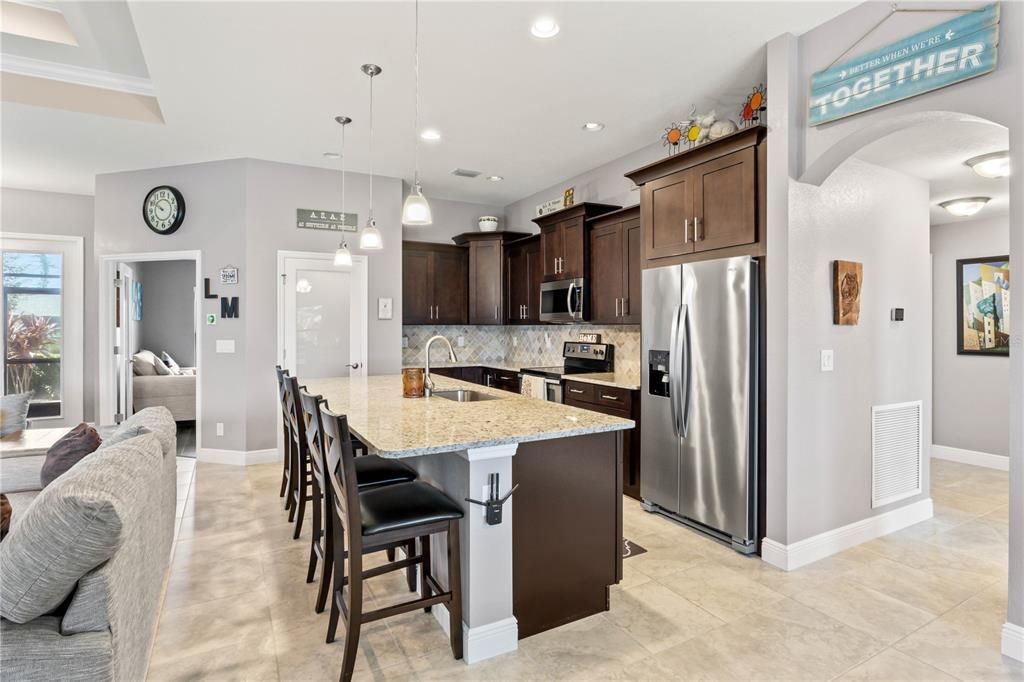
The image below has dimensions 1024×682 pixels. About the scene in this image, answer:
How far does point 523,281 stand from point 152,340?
679cm

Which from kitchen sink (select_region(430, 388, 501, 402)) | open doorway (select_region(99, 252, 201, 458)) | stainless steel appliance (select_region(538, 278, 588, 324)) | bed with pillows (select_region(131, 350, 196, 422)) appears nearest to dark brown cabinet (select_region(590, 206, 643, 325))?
stainless steel appliance (select_region(538, 278, 588, 324))

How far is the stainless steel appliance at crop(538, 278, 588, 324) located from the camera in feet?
16.3

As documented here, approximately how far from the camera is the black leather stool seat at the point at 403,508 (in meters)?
1.93

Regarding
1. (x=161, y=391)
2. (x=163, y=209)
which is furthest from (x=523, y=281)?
(x=161, y=391)

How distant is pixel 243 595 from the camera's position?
2.59 m

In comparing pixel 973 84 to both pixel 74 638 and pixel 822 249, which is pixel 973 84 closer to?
pixel 822 249

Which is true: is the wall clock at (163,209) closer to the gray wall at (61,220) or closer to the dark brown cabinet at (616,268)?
the gray wall at (61,220)

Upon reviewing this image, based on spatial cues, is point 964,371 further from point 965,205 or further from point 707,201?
point 707,201

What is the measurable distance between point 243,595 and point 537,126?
3697 mm

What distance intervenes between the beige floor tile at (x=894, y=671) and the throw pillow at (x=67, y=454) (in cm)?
336

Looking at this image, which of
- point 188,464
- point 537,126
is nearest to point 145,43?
point 537,126

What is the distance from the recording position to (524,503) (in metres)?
2.21

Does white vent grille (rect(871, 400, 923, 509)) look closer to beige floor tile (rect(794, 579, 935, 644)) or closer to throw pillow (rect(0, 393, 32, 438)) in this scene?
beige floor tile (rect(794, 579, 935, 644))

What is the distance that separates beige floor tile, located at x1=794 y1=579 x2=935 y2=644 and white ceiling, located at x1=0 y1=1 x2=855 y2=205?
9.48 feet
